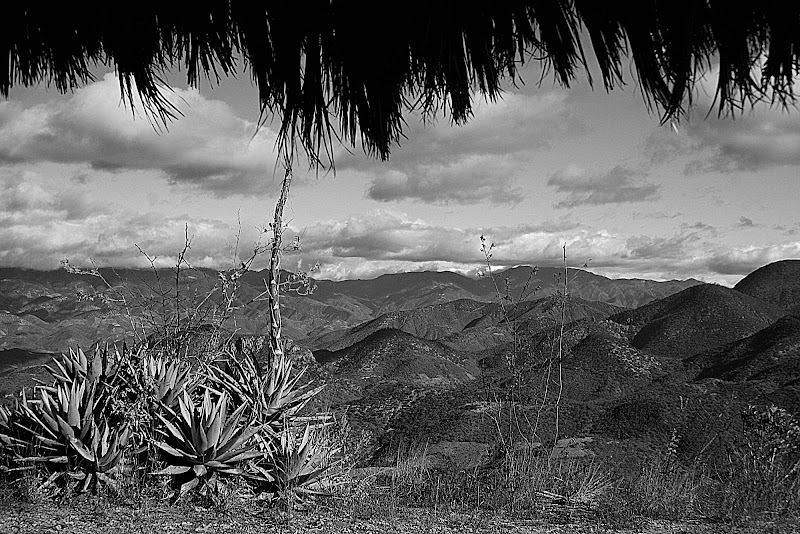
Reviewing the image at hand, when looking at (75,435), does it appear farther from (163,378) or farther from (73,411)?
(163,378)

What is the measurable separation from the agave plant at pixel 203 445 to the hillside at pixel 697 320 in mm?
68143

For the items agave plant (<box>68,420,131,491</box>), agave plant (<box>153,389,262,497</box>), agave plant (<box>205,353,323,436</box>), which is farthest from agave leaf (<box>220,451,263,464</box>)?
agave plant (<box>68,420,131,491</box>)

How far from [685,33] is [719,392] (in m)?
37.9

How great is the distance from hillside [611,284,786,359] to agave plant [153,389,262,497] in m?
68.1

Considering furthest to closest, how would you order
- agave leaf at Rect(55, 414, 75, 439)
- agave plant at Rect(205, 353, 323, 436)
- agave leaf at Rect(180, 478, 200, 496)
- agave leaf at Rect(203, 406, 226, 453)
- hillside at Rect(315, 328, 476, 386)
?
hillside at Rect(315, 328, 476, 386) → agave plant at Rect(205, 353, 323, 436) → agave leaf at Rect(55, 414, 75, 439) → agave leaf at Rect(203, 406, 226, 453) → agave leaf at Rect(180, 478, 200, 496)

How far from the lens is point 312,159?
2.04 m

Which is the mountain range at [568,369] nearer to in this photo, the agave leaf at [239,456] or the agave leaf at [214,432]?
the agave leaf at [239,456]

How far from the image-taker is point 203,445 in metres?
5.25

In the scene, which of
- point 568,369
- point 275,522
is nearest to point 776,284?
point 568,369

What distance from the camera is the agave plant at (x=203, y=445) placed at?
521 cm

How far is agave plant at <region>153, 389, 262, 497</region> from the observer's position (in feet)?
17.1

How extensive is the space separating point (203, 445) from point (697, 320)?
7970 centimetres

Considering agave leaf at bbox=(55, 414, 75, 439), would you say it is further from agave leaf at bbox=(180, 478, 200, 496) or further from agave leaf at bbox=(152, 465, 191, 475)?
agave leaf at bbox=(180, 478, 200, 496)

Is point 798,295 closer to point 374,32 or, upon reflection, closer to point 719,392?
point 719,392
